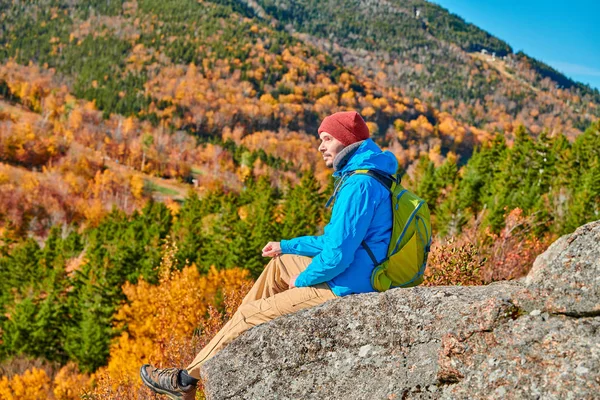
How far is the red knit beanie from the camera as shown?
4.57 meters

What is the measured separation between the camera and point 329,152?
15.5 feet

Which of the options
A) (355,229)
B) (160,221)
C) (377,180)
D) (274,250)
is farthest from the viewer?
(160,221)

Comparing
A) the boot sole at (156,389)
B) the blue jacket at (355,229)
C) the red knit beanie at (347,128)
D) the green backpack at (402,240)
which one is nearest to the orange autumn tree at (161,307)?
the boot sole at (156,389)

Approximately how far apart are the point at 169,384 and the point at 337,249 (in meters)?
2.06

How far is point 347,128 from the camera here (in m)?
4.57

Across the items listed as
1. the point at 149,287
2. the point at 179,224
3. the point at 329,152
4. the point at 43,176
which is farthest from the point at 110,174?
the point at 329,152

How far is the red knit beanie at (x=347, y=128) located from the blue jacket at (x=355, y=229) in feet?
0.39

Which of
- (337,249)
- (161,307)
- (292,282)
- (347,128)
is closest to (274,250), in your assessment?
(292,282)

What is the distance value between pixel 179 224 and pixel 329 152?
60.1 m

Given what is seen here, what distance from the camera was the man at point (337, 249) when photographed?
420 centimetres

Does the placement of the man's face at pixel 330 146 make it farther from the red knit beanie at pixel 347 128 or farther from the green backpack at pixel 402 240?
the green backpack at pixel 402 240

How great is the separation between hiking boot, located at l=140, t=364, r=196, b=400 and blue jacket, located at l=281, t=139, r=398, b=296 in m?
1.46

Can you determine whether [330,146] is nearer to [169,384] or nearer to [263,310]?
[263,310]

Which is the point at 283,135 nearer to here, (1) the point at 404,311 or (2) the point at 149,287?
(2) the point at 149,287
